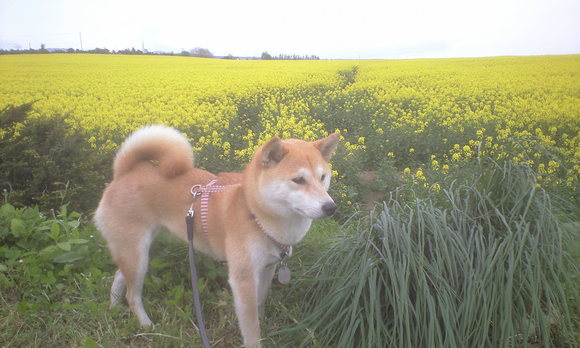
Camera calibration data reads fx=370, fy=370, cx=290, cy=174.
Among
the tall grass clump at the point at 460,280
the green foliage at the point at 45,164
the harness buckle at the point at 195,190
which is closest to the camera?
the tall grass clump at the point at 460,280

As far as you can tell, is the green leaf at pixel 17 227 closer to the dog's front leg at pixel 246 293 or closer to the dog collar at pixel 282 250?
the dog's front leg at pixel 246 293

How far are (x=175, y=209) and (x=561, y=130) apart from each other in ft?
15.2

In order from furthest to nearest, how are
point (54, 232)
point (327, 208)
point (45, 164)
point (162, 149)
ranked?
point (45, 164)
point (54, 232)
point (162, 149)
point (327, 208)

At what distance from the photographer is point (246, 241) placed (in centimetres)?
232

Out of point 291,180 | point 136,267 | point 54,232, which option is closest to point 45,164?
point 54,232

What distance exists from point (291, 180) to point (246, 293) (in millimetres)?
767

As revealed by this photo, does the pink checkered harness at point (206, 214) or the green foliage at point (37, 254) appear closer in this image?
the pink checkered harness at point (206, 214)

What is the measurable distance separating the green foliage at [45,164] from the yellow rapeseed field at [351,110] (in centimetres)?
51

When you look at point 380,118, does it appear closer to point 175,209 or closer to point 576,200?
point 576,200

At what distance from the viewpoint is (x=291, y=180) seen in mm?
2168

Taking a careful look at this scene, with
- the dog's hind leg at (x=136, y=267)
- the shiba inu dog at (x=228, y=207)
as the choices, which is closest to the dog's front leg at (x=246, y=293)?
the shiba inu dog at (x=228, y=207)

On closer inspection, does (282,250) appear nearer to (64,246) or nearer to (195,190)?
(195,190)

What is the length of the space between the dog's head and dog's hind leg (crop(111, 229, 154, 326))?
3.24 feet

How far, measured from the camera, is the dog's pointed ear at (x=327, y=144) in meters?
2.43
